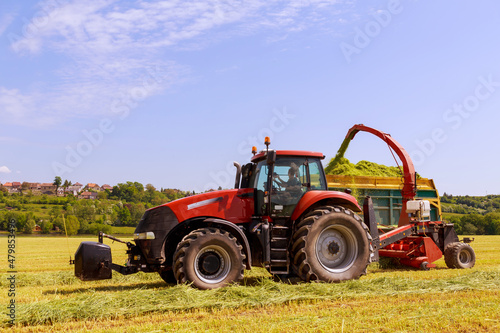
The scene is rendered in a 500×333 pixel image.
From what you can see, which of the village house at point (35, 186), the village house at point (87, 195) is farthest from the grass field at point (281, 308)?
the village house at point (35, 186)

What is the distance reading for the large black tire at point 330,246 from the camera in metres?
7.57

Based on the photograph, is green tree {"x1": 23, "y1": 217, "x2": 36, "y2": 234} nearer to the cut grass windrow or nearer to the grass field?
the grass field

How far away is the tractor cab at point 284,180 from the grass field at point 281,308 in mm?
1276

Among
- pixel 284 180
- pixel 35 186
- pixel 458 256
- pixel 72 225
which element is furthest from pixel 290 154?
pixel 35 186

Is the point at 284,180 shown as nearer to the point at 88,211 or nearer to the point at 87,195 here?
the point at 88,211

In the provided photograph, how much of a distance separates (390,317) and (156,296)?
3.12 metres

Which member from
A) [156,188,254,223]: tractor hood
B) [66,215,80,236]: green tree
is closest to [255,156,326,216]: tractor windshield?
[156,188,254,223]: tractor hood

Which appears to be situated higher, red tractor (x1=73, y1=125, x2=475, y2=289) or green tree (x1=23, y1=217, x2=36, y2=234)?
red tractor (x1=73, y1=125, x2=475, y2=289)

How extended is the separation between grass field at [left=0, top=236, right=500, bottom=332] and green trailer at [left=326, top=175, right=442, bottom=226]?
148 inches

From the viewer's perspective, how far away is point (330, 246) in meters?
7.97

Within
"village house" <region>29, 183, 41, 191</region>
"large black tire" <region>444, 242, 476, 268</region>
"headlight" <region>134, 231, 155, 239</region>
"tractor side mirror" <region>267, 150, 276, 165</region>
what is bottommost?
"large black tire" <region>444, 242, 476, 268</region>

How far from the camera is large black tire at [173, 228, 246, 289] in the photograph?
6949mm
